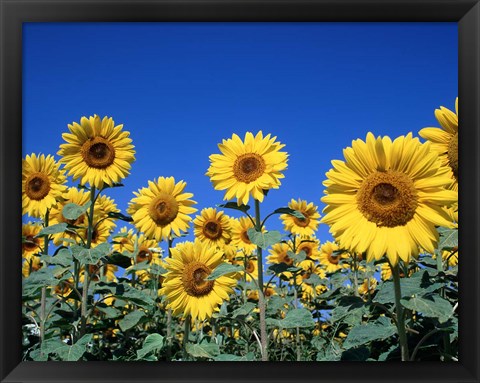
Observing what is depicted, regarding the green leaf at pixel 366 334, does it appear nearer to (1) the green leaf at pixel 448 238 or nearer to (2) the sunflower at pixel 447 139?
(1) the green leaf at pixel 448 238

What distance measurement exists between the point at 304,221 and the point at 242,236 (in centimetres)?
77

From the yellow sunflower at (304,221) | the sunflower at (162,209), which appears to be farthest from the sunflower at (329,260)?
the sunflower at (162,209)

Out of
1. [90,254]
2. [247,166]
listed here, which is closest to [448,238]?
[247,166]

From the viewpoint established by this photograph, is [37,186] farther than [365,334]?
Yes

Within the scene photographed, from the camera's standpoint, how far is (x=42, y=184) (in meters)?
3.89

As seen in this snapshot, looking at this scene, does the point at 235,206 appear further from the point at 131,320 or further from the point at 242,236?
the point at 242,236

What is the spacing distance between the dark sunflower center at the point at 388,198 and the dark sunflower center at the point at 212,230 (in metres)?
2.01
